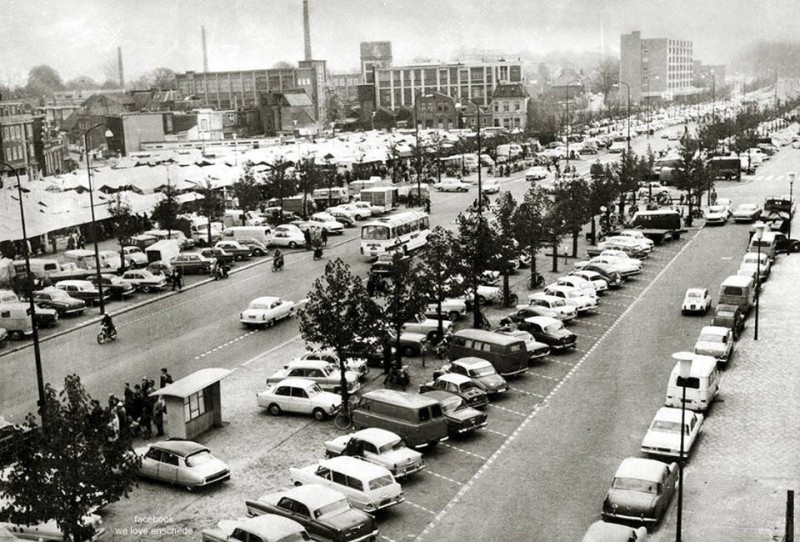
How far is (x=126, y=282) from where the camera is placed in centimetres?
4016

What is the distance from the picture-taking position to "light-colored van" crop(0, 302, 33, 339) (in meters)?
33.8

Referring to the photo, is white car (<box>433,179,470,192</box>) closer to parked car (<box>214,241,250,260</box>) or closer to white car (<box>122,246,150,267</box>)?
parked car (<box>214,241,250,260</box>)

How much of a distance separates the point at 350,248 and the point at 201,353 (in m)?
19.7

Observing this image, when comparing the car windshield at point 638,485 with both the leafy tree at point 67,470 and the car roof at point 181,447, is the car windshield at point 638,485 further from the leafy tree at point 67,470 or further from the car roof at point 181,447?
the leafy tree at point 67,470

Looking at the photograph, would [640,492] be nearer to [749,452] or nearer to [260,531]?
[749,452]

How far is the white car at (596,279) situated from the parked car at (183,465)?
2144cm

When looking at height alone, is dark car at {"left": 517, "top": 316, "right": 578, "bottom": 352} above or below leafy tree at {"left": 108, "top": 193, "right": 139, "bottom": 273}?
below

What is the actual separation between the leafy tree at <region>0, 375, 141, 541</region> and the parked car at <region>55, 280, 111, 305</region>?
23.3m

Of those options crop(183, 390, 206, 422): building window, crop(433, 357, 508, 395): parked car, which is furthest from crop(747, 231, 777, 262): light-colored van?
crop(183, 390, 206, 422): building window

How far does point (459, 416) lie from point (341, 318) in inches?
167

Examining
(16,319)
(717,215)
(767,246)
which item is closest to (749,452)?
(767,246)

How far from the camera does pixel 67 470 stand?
51.0 ft

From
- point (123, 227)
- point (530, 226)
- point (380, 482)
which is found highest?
point (123, 227)

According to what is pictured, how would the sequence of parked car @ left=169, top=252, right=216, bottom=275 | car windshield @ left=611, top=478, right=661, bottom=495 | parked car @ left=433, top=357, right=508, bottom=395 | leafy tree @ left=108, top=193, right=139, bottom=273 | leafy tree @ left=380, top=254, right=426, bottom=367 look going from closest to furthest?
car windshield @ left=611, top=478, right=661, bottom=495 → parked car @ left=433, top=357, right=508, bottom=395 → leafy tree @ left=380, top=254, right=426, bottom=367 → parked car @ left=169, top=252, right=216, bottom=275 → leafy tree @ left=108, top=193, right=139, bottom=273
